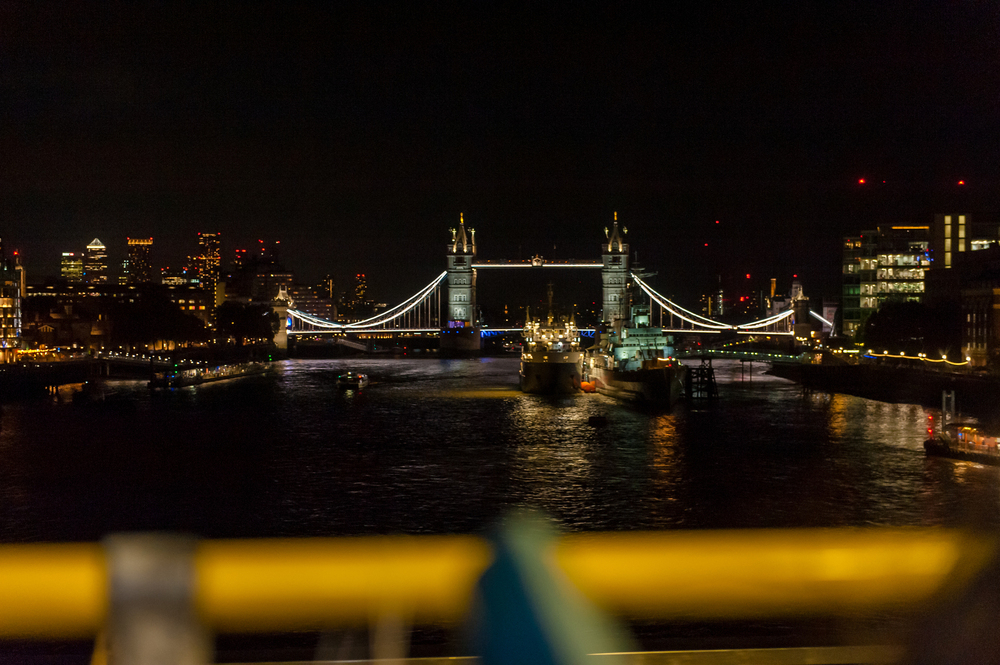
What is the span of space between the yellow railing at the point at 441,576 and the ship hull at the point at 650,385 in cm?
2366

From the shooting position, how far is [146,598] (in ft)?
4.67

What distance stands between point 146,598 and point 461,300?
2684 inches

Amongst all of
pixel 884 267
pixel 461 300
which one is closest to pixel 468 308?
pixel 461 300

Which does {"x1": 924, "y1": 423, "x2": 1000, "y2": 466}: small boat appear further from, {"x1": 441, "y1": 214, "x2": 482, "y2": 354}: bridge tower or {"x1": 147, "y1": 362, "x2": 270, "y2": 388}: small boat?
{"x1": 441, "y1": 214, "x2": 482, "y2": 354}: bridge tower

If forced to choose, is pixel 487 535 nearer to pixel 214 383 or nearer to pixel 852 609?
pixel 852 609

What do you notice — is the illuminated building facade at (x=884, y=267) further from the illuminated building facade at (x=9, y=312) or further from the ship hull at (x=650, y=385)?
the illuminated building facade at (x=9, y=312)

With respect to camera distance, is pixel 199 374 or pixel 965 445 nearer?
pixel 965 445

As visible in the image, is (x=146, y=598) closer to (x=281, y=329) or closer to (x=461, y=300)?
(x=281, y=329)

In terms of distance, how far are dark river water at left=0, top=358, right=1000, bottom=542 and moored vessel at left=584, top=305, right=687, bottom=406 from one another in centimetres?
85

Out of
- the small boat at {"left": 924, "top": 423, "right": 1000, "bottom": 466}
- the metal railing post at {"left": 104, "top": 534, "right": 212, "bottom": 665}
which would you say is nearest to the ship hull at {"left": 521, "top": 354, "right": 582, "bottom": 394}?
the small boat at {"left": 924, "top": 423, "right": 1000, "bottom": 466}

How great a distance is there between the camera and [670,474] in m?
14.1

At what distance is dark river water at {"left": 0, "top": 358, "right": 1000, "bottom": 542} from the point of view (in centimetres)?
1088

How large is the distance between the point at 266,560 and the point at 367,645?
260 mm

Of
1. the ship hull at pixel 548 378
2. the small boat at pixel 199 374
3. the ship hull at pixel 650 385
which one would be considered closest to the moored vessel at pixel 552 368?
the ship hull at pixel 548 378
